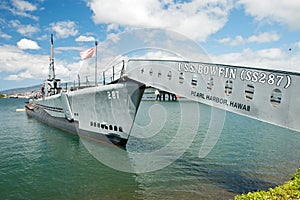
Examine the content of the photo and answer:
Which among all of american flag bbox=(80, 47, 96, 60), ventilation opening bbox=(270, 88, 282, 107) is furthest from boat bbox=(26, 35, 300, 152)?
american flag bbox=(80, 47, 96, 60)

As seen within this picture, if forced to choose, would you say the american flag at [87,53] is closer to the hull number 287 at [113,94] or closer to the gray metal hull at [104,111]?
the gray metal hull at [104,111]

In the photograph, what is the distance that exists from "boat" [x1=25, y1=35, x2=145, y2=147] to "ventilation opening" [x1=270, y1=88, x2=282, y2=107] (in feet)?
29.9

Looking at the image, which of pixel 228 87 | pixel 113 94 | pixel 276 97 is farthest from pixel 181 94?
pixel 113 94

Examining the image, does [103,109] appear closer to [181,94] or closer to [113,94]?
[113,94]

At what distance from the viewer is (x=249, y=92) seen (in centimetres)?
955

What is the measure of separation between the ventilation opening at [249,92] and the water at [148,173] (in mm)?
4294

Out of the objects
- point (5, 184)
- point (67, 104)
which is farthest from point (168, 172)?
point (67, 104)

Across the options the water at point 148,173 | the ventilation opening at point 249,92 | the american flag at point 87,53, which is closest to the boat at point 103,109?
the water at point 148,173

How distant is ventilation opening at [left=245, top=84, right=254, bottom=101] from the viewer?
947 centimetres

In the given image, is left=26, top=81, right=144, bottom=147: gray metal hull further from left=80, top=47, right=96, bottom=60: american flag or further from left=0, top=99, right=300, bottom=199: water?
left=80, top=47, right=96, bottom=60: american flag

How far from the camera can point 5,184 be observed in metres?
12.4

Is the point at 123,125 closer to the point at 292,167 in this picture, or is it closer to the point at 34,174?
the point at 34,174

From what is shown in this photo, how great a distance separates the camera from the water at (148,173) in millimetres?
11039

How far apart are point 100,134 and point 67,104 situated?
6859 mm
